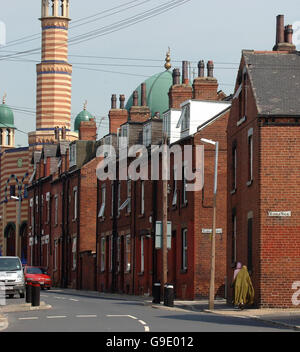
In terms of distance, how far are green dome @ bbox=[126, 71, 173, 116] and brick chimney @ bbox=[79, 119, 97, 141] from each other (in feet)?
41.2

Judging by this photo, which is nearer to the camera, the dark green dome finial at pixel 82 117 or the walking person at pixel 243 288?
the walking person at pixel 243 288

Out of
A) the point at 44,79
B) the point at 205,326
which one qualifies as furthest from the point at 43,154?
the point at 205,326

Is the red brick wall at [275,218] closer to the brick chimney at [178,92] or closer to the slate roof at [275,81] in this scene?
the slate roof at [275,81]

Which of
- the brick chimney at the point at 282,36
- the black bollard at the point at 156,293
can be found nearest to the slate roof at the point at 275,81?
the brick chimney at the point at 282,36

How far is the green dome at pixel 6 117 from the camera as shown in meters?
130

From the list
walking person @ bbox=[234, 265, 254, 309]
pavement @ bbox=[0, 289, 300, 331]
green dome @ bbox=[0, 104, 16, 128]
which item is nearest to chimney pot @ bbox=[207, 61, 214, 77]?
pavement @ bbox=[0, 289, 300, 331]

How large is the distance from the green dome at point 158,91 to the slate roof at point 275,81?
47616 millimetres

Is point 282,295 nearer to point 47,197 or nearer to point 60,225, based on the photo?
point 60,225

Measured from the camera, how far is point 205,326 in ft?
84.8

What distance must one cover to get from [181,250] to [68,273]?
24531 millimetres

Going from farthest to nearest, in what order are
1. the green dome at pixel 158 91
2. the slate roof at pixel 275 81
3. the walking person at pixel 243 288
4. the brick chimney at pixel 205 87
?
the green dome at pixel 158 91 < the brick chimney at pixel 205 87 < the slate roof at pixel 275 81 < the walking person at pixel 243 288

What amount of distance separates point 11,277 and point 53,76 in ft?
204
